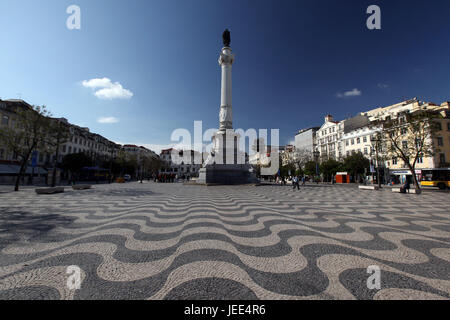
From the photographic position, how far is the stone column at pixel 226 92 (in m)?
25.6

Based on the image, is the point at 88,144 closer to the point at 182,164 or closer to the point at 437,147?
the point at 182,164

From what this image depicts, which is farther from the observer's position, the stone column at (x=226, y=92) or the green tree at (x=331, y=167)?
the green tree at (x=331, y=167)

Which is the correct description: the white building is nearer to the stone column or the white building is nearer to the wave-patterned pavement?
the stone column

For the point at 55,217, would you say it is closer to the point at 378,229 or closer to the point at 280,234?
the point at 280,234

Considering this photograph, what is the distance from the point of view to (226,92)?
26266 millimetres

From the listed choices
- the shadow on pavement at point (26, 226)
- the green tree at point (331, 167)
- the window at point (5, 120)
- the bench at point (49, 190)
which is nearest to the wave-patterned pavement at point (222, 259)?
the shadow on pavement at point (26, 226)

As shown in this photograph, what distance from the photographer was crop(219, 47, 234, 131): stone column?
25.6 metres

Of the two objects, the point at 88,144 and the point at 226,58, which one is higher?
the point at 226,58

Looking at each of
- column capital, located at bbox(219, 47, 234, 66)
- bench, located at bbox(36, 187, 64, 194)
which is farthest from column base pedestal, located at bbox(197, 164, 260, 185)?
column capital, located at bbox(219, 47, 234, 66)

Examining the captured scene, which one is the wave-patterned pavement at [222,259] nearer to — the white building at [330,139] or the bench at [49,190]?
the bench at [49,190]

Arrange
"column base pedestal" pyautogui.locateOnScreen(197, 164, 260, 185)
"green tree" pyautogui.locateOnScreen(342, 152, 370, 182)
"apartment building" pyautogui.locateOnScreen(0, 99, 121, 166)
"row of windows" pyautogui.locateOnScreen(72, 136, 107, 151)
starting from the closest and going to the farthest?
"column base pedestal" pyautogui.locateOnScreen(197, 164, 260, 185) → "apartment building" pyautogui.locateOnScreen(0, 99, 121, 166) → "green tree" pyautogui.locateOnScreen(342, 152, 370, 182) → "row of windows" pyautogui.locateOnScreen(72, 136, 107, 151)

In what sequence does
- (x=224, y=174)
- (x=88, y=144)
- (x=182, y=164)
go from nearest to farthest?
1. (x=224, y=174)
2. (x=88, y=144)
3. (x=182, y=164)

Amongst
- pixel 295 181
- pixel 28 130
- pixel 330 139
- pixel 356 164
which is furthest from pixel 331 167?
pixel 28 130

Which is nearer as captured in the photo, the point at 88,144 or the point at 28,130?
the point at 28,130
